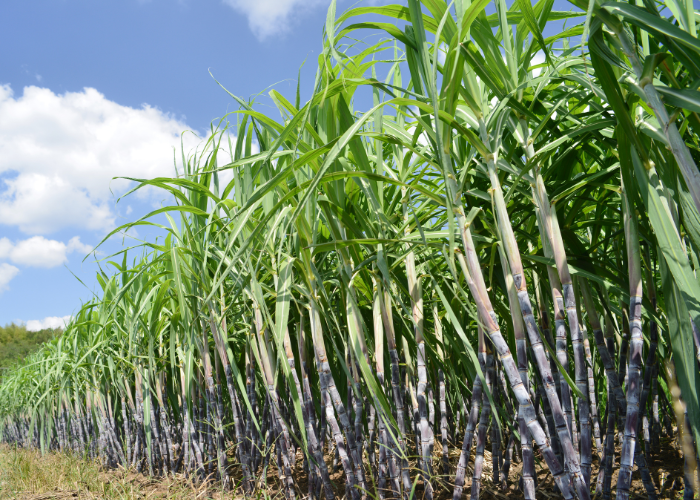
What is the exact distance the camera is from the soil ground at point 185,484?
1217mm

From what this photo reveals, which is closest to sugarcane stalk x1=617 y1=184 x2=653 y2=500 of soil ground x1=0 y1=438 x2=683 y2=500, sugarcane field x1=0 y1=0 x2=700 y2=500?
sugarcane field x1=0 y1=0 x2=700 y2=500

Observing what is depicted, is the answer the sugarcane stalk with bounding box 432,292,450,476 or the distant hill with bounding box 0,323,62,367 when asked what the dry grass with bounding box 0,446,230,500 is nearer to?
the sugarcane stalk with bounding box 432,292,450,476

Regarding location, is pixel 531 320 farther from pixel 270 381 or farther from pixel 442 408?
pixel 270 381

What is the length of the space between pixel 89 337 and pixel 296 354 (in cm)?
186

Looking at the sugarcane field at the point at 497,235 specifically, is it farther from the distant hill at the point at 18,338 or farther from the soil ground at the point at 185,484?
the distant hill at the point at 18,338

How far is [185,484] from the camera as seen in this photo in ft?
6.79

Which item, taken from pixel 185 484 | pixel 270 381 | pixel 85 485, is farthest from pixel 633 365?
pixel 85 485

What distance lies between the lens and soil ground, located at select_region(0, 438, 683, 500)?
3.99ft

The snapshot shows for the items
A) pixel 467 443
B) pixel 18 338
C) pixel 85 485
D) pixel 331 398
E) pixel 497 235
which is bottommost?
pixel 85 485

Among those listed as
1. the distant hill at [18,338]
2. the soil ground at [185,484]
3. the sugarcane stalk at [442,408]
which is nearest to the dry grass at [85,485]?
the soil ground at [185,484]

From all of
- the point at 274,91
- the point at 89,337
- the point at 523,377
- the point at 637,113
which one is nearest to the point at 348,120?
the point at 274,91

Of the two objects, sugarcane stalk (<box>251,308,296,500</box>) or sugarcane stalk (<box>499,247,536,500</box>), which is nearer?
sugarcane stalk (<box>499,247,536,500</box>)

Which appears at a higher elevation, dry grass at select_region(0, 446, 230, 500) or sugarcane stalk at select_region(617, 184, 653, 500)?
sugarcane stalk at select_region(617, 184, 653, 500)

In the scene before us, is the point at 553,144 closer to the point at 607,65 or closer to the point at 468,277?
the point at 607,65
